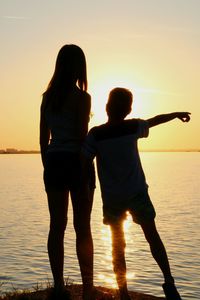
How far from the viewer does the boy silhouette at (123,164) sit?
6141 millimetres

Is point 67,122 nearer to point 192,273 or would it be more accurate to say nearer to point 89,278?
point 89,278

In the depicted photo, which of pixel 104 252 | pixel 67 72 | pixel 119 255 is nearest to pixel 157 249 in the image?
pixel 119 255

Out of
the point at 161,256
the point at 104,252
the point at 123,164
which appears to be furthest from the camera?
the point at 104,252

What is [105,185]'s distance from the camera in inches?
246

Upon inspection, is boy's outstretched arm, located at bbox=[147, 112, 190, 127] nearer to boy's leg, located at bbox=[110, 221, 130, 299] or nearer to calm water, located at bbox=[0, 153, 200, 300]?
Result: boy's leg, located at bbox=[110, 221, 130, 299]

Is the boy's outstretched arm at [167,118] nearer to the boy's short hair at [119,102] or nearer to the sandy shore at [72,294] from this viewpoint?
the boy's short hair at [119,102]

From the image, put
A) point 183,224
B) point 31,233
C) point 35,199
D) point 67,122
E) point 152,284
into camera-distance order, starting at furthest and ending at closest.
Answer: point 35,199 → point 183,224 → point 31,233 → point 152,284 → point 67,122

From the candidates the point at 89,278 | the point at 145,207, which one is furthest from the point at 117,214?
the point at 89,278

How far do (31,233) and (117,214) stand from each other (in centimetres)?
2134

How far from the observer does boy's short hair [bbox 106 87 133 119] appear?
6.22m

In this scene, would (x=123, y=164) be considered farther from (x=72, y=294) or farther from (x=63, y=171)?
(x=72, y=294)

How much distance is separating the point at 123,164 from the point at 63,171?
605mm

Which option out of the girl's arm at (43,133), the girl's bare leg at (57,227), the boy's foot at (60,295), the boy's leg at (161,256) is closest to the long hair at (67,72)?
the girl's arm at (43,133)

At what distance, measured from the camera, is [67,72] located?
243 inches
